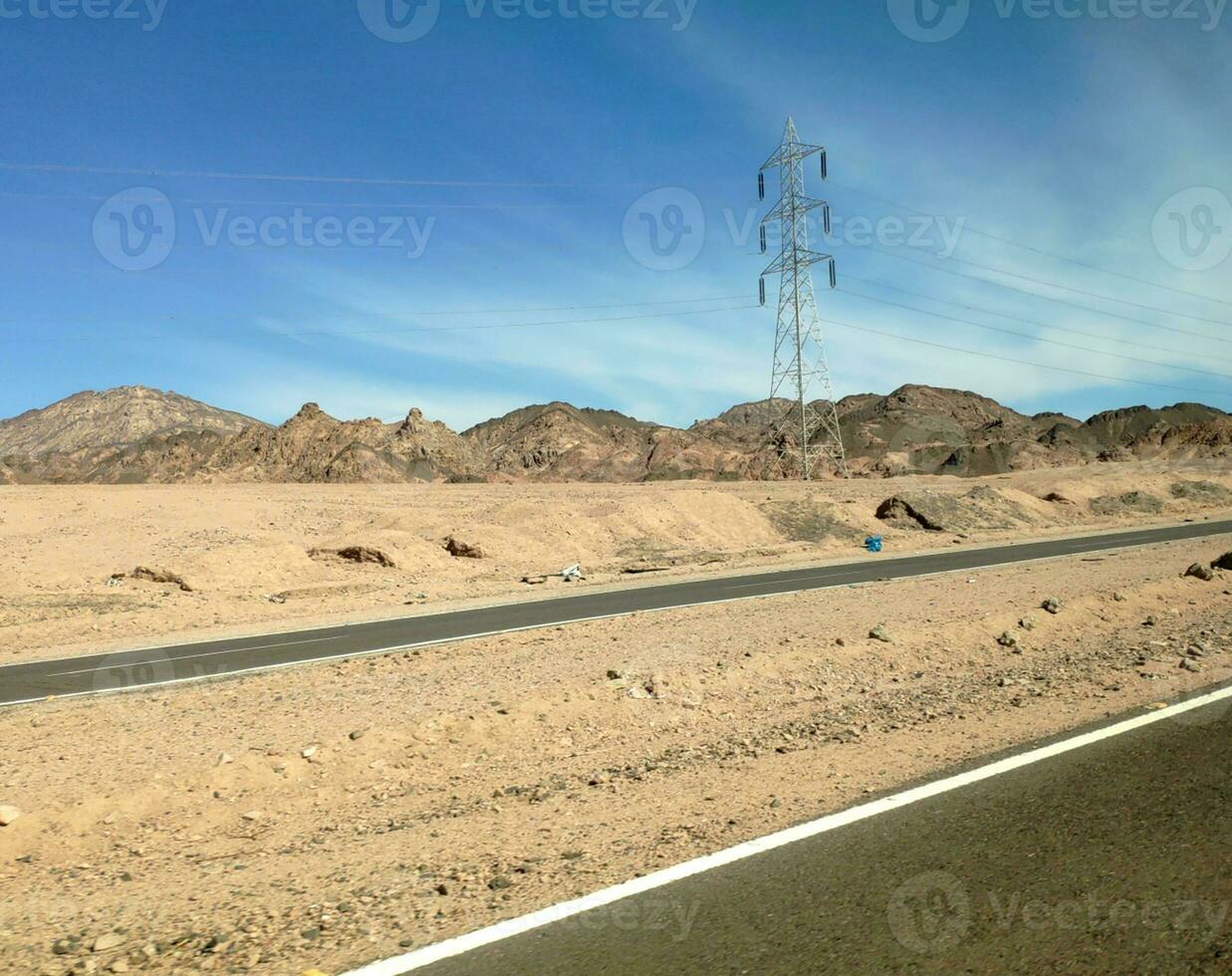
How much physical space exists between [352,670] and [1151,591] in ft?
40.9

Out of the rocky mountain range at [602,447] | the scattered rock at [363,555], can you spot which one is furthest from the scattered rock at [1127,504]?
the scattered rock at [363,555]

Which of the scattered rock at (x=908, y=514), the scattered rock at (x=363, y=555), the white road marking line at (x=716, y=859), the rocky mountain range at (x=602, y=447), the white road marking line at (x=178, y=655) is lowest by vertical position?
the white road marking line at (x=178, y=655)

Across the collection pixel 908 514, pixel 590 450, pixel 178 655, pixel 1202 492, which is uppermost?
pixel 590 450

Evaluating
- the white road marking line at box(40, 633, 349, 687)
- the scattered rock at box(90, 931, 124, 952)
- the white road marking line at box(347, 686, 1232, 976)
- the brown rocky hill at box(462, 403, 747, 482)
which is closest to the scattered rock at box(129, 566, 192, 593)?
the white road marking line at box(40, 633, 349, 687)

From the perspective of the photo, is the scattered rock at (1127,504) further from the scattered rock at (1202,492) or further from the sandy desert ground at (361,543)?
the scattered rock at (1202,492)

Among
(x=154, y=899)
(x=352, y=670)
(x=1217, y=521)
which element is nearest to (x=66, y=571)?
(x=352, y=670)

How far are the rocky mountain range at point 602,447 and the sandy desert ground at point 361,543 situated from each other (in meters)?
26.6

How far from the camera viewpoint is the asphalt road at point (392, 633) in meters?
12.4

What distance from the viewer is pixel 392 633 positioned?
52.2 ft

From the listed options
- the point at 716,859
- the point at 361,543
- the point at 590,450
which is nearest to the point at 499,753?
the point at 716,859

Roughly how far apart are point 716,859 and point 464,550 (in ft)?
83.6

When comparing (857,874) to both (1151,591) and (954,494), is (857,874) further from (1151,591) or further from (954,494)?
(954,494)

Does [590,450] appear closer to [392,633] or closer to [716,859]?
[392,633]

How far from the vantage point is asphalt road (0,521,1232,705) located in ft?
40.8
